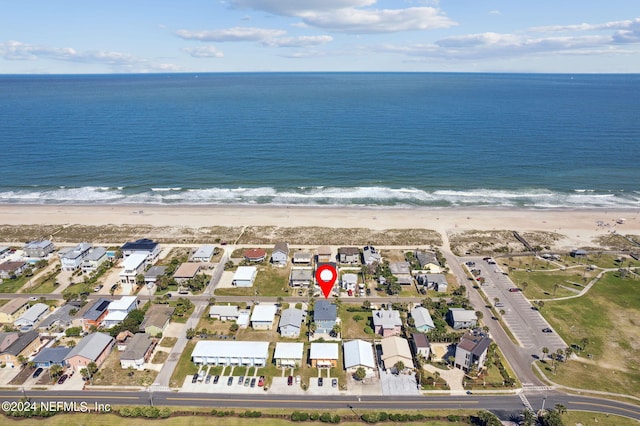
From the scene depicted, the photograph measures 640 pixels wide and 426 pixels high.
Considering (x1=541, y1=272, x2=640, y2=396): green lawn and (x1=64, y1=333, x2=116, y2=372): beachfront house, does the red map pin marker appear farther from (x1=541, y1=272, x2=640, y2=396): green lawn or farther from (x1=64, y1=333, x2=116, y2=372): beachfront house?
(x1=541, y1=272, x2=640, y2=396): green lawn

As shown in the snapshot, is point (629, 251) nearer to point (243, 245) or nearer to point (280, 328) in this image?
point (280, 328)

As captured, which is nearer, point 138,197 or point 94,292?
point 94,292

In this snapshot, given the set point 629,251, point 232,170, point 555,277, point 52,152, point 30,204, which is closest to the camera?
point 555,277

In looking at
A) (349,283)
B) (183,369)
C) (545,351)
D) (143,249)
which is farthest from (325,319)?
(143,249)

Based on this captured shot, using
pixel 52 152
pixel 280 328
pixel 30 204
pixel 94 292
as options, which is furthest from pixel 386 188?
pixel 52 152

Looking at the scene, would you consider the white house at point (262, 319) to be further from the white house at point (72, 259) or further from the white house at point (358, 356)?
the white house at point (72, 259)

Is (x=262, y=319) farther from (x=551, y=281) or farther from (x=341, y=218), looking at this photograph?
(x=551, y=281)
